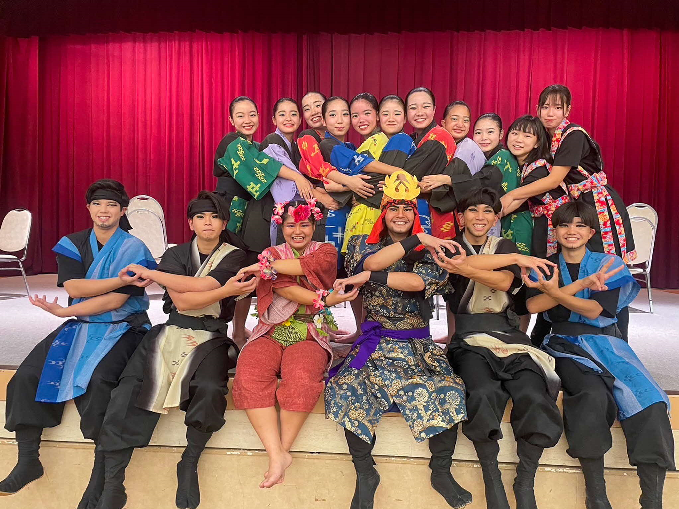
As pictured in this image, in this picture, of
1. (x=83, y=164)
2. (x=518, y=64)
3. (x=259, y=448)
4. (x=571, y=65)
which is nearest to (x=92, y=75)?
(x=83, y=164)

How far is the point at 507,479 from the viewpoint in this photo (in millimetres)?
2277

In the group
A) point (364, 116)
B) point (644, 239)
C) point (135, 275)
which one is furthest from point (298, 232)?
point (644, 239)

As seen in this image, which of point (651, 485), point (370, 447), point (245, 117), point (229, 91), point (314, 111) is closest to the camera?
point (651, 485)

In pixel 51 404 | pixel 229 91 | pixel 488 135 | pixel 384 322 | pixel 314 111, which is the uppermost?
pixel 229 91

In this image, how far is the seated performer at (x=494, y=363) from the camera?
6.88ft

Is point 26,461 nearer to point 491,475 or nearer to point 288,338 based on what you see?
point 288,338

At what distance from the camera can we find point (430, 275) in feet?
7.95

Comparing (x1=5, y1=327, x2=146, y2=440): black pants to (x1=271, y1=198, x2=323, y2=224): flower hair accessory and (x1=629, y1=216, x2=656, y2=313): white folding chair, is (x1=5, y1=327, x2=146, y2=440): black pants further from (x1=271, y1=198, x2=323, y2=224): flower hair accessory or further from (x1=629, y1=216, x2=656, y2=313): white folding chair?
(x1=629, y1=216, x2=656, y2=313): white folding chair

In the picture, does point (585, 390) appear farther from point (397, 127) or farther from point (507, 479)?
point (397, 127)

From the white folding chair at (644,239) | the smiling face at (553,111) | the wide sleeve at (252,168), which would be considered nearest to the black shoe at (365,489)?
the wide sleeve at (252,168)

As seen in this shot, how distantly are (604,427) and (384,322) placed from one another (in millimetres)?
890

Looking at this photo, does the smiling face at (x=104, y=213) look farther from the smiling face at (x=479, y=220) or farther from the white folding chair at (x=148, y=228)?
the white folding chair at (x=148, y=228)

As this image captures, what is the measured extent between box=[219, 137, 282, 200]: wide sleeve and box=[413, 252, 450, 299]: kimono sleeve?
910 mm

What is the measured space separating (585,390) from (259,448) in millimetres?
1251
